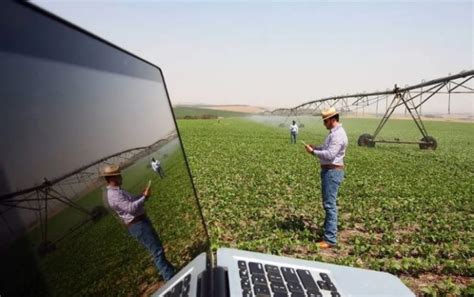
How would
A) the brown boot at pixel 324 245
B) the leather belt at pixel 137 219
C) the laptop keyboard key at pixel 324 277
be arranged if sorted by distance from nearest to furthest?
the leather belt at pixel 137 219 < the laptop keyboard key at pixel 324 277 < the brown boot at pixel 324 245

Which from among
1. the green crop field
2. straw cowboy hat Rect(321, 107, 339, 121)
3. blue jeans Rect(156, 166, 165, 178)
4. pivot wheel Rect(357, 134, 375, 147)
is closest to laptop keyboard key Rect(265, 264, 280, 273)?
blue jeans Rect(156, 166, 165, 178)

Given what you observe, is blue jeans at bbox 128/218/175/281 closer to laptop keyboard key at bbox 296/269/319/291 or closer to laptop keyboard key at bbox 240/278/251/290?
laptop keyboard key at bbox 240/278/251/290

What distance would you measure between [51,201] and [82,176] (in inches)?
5.0

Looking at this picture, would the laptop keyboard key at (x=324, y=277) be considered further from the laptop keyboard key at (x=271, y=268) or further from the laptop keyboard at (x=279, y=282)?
the laptop keyboard key at (x=271, y=268)

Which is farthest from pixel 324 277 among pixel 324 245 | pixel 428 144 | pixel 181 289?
pixel 428 144

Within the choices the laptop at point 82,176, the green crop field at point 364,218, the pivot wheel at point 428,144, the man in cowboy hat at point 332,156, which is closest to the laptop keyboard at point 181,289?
the laptop at point 82,176

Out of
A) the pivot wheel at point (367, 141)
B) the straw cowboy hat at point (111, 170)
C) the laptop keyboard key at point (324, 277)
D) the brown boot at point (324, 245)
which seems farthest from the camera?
the pivot wheel at point (367, 141)

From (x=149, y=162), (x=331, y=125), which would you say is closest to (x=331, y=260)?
(x=331, y=125)

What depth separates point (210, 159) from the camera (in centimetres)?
2120

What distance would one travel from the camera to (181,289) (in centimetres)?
159

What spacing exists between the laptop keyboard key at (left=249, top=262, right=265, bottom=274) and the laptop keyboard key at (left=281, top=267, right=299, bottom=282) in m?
0.10

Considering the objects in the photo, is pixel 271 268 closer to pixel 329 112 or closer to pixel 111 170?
pixel 111 170

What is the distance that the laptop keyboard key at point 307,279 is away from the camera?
1787 mm

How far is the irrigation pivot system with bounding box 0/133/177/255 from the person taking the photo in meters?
0.82
